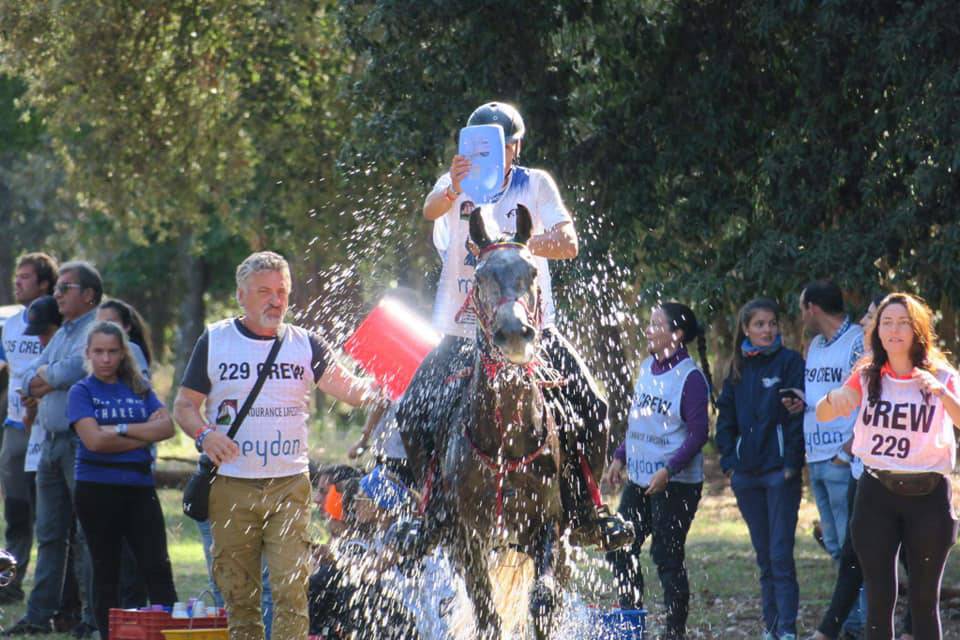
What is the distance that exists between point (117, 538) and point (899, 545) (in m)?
4.69

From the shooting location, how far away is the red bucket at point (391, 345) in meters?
9.35

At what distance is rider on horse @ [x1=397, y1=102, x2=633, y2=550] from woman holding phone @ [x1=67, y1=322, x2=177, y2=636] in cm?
230

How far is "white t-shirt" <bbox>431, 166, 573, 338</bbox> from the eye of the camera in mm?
7555

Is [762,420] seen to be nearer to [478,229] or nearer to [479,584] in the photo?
[479,584]

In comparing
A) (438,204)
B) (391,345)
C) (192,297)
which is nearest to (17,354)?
(391,345)

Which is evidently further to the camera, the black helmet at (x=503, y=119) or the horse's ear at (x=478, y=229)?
the black helmet at (x=503, y=119)

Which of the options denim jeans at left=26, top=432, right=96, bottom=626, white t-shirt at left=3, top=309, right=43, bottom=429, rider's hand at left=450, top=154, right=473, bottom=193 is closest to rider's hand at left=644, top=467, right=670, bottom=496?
rider's hand at left=450, top=154, right=473, bottom=193

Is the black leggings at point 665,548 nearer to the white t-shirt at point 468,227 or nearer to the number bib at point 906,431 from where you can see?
the number bib at point 906,431

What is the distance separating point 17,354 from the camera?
11.8 meters

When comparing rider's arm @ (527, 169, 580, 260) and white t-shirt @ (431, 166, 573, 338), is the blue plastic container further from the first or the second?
rider's arm @ (527, 169, 580, 260)

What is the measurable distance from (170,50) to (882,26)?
1250cm

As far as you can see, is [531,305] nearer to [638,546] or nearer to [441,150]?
[638,546]

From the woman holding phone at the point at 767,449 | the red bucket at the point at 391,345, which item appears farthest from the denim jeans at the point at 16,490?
the woman holding phone at the point at 767,449

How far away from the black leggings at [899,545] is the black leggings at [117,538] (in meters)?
4.12
